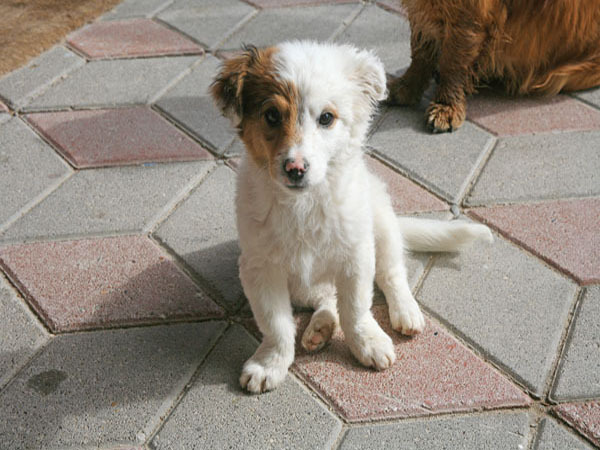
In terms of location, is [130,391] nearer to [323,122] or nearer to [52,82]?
[323,122]

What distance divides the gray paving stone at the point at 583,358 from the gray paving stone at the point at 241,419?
2.62 feet

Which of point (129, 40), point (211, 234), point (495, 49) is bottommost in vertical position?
point (211, 234)

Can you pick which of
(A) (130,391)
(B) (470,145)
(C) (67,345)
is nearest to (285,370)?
(A) (130,391)

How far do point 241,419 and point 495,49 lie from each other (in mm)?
2443

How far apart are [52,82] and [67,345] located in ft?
6.97

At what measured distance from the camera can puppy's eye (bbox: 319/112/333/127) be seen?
2.05 m

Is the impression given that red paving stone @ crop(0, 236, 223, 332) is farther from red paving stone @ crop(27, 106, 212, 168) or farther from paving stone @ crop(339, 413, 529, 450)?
paving stone @ crop(339, 413, 529, 450)

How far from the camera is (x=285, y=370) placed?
2.34 m

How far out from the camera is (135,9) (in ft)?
15.6

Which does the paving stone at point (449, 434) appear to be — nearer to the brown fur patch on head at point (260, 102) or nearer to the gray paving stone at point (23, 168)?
the brown fur patch on head at point (260, 102)

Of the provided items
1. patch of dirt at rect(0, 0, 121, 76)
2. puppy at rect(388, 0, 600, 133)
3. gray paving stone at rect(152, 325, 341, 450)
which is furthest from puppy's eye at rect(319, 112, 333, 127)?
patch of dirt at rect(0, 0, 121, 76)

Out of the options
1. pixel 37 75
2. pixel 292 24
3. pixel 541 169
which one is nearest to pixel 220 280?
pixel 541 169

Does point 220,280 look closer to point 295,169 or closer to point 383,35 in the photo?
point 295,169

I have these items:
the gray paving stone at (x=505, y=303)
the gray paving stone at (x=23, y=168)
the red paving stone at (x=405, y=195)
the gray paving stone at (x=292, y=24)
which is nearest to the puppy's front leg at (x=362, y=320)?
the gray paving stone at (x=505, y=303)
